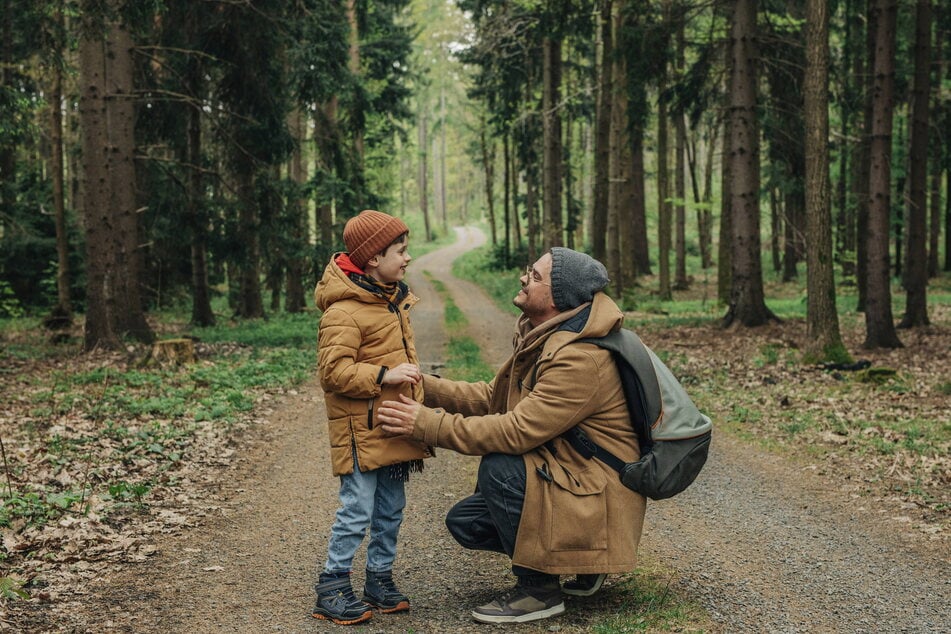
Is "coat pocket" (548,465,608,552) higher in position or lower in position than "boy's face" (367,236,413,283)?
lower

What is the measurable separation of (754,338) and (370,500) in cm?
1231

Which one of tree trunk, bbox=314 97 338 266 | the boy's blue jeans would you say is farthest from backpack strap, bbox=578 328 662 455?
tree trunk, bbox=314 97 338 266

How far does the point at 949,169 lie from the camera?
25.0 meters

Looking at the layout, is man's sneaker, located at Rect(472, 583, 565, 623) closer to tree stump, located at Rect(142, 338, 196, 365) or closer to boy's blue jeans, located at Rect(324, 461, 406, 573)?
boy's blue jeans, located at Rect(324, 461, 406, 573)

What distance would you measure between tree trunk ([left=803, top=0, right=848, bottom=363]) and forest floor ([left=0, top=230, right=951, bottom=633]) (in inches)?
158

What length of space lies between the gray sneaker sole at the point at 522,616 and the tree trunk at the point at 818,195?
9118 mm

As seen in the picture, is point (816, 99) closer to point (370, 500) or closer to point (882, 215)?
point (882, 215)

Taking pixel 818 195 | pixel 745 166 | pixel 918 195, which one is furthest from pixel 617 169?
pixel 818 195

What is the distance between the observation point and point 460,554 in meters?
5.41

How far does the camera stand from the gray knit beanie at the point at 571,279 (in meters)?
4.08

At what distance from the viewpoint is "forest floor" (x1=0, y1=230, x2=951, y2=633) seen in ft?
14.2

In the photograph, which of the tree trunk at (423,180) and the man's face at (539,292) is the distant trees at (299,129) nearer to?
the man's face at (539,292)

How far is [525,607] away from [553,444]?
85 centimetres

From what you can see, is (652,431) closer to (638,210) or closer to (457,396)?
(457,396)
